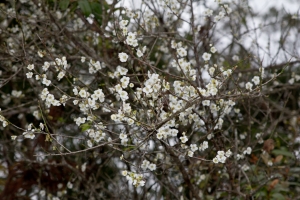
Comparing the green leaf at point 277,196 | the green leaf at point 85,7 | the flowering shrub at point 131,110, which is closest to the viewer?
the flowering shrub at point 131,110

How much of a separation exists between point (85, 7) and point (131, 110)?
0.89 meters

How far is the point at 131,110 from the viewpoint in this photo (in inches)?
91.9

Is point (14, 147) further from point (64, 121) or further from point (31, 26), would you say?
point (31, 26)

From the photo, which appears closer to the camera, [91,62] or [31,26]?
[91,62]

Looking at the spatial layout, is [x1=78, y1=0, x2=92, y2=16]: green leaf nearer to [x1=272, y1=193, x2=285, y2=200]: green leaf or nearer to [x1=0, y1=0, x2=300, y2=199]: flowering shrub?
[x1=0, y1=0, x2=300, y2=199]: flowering shrub

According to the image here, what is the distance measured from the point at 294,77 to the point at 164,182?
159 centimetres

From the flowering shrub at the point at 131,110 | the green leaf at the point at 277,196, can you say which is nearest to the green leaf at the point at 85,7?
the flowering shrub at the point at 131,110

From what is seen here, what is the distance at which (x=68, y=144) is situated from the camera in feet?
12.4

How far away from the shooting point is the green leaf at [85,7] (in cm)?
284

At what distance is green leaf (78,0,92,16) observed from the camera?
9.33 feet

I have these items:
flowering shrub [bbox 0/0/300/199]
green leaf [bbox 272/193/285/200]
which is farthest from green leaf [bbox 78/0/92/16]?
green leaf [bbox 272/193/285/200]

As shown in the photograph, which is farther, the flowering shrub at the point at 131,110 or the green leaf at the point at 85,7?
the green leaf at the point at 85,7

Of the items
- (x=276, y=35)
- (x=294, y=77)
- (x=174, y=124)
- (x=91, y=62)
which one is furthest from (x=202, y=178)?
(x=276, y=35)

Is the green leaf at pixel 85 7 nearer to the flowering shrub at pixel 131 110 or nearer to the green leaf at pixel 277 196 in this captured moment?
the flowering shrub at pixel 131 110
